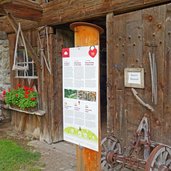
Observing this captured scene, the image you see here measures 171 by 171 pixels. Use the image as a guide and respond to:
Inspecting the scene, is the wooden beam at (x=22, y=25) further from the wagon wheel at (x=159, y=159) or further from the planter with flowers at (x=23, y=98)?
the wagon wheel at (x=159, y=159)

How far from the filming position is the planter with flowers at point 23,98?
13.8 feet

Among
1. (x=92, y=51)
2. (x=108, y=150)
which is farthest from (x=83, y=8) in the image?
(x=108, y=150)

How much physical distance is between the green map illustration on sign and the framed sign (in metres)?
0.95

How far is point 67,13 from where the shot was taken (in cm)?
361


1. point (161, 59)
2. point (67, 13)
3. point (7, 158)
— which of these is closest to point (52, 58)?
point (67, 13)

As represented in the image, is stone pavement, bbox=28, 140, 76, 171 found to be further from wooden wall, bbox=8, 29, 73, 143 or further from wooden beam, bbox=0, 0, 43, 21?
wooden beam, bbox=0, 0, 43, 21

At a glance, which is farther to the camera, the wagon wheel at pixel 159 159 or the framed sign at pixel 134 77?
the framed sign at pixel 134 77

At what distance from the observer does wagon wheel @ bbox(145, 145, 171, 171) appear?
86.7 inches

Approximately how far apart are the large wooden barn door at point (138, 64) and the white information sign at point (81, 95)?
2.88 feet

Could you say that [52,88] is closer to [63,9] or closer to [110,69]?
[63,9]

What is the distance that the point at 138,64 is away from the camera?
8.95 ft

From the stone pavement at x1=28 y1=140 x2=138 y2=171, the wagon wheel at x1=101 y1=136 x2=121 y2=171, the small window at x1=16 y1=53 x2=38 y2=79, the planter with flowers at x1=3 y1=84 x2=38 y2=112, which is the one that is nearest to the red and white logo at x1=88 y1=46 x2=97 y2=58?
the wagon wheel at x1=101 y1=136 x2=121 y2=171

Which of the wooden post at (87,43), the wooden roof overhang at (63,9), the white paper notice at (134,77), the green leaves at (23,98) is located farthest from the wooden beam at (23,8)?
the white paper notice at (134,77)

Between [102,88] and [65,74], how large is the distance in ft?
14.3
